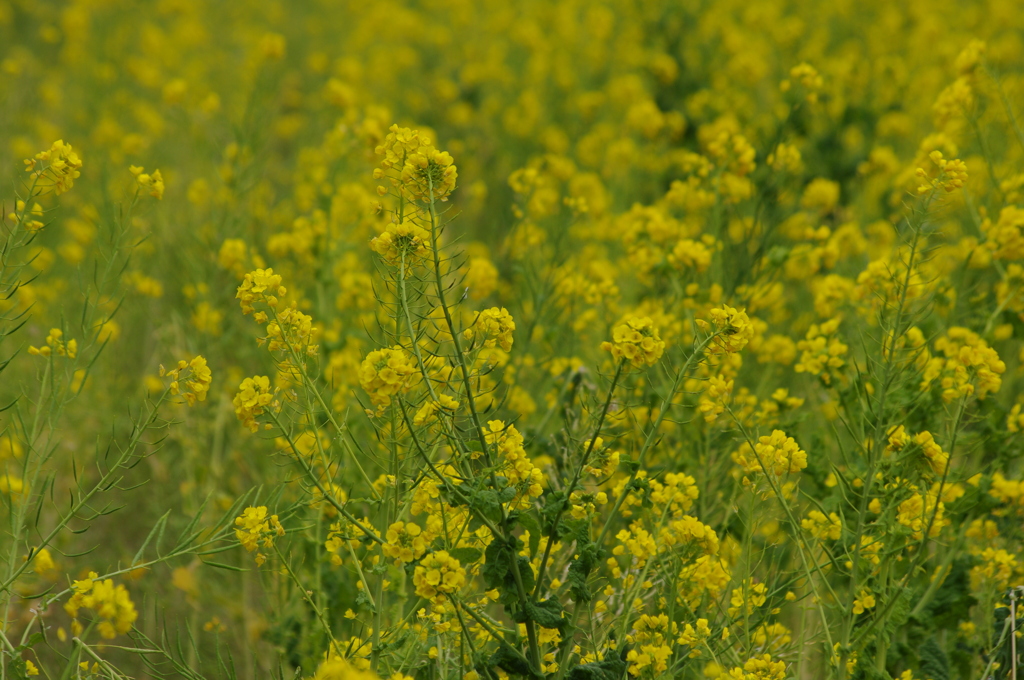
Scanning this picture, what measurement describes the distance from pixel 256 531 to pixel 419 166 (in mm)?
749

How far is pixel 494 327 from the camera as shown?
68.0 inches

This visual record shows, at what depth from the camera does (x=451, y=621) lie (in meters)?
1.84

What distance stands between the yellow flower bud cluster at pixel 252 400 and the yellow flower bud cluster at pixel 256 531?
174 mm

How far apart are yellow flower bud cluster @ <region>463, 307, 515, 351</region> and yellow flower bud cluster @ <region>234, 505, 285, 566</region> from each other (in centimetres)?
52

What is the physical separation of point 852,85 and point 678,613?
11.2ft

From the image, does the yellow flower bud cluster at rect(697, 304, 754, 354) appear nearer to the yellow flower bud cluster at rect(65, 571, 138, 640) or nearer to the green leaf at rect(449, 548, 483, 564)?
the green leaf at rect(449, 548, 483, 564)

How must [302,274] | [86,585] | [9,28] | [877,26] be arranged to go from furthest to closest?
1. [9,28]
2. [877,26]
3. [302,274]
4. [86,585]

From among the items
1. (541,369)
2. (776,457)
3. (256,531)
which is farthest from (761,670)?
(541,369)

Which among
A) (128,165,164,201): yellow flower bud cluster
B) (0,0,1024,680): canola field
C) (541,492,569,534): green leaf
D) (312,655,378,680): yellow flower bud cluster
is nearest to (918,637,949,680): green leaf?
(0,0,1024,680): canola field

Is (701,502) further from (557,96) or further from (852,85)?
(557,96)

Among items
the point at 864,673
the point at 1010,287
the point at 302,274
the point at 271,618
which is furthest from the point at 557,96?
the point at 864,673

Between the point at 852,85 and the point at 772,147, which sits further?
the point at 852,85

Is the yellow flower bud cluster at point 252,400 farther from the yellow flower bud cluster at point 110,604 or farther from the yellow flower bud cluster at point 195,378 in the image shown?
the yellow flower bud cluster at point 110,604

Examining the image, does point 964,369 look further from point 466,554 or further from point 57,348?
point 57,348
